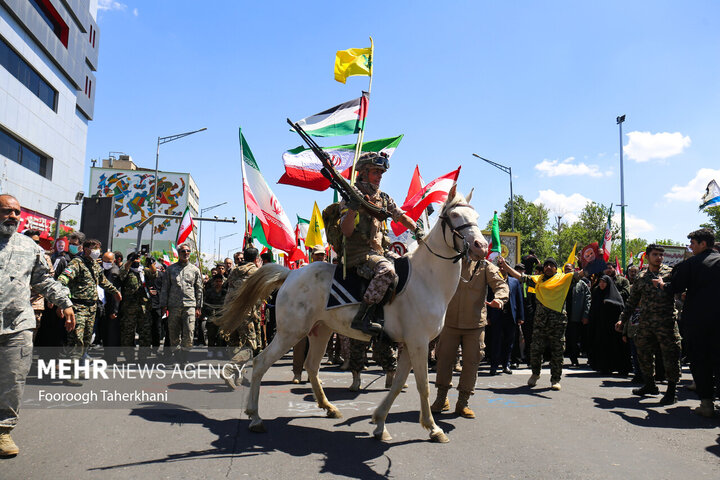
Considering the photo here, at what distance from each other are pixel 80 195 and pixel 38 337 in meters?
31.8

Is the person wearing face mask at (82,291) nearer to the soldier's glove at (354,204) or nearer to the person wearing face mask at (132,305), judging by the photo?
the person wearing face mask at (132,305)

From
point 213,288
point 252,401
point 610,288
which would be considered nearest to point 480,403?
point 252,401

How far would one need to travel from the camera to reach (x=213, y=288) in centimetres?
1158

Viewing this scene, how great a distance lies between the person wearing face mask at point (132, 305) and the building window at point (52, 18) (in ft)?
88.2

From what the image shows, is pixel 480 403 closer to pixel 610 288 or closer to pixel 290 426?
pixel 290 426

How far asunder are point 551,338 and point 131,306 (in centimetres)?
820

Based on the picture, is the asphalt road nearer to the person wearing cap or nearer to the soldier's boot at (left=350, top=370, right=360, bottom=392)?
the soldier's boot at (left=350, top=370, right=360, bottom=392)

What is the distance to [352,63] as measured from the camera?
7.77 m

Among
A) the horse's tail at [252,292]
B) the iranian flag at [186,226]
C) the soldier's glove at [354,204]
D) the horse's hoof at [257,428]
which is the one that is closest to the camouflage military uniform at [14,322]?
the horse's hoof at [257,428]

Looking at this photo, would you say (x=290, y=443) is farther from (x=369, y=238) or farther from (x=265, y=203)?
(x=265, y=203)

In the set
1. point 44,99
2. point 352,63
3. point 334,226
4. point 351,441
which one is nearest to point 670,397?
point 351,441

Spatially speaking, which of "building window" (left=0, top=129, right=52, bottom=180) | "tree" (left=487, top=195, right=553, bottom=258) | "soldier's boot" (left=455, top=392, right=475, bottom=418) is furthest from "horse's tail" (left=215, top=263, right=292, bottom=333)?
"tree" (left=487, top=195, right=553, bottom=258)

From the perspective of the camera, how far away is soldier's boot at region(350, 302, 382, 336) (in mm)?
5273

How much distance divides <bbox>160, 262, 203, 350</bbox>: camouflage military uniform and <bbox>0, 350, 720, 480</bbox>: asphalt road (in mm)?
1786
